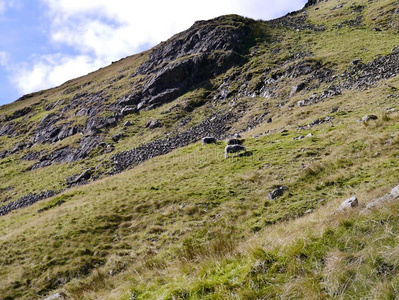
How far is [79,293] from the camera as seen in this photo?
7984mm

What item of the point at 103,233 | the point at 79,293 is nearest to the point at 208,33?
the point at 103,233

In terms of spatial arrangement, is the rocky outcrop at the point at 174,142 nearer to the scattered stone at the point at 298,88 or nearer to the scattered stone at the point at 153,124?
the scattered stone at the point at 153,124

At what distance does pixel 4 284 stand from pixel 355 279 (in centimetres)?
1557

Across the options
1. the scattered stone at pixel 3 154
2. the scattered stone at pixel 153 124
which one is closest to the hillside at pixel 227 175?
the scattered stone at pixel 153 124

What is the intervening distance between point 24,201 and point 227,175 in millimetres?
30284

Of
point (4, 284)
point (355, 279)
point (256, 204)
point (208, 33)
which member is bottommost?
point (256, 204)

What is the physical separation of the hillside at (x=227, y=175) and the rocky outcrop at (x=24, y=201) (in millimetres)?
245

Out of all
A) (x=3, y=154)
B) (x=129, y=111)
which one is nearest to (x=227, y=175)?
(x=129, y=111)

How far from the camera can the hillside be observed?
5.64 meters

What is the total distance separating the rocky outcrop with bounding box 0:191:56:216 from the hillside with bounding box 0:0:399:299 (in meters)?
0.25

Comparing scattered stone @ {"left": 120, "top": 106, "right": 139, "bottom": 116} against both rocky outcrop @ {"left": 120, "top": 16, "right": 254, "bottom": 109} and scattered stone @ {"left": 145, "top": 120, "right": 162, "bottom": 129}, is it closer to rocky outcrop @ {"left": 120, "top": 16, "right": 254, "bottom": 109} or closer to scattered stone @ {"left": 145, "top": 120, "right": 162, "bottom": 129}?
rocky outcrop @ {"left": 120, "top": 16, "right": 254, "bottom": 109}

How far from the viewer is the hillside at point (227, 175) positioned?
5.64 m

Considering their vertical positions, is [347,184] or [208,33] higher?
[208,33]

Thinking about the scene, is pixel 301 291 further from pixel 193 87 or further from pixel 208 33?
pixel 208 33
